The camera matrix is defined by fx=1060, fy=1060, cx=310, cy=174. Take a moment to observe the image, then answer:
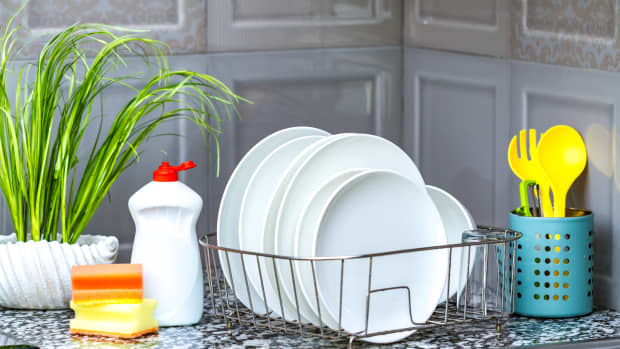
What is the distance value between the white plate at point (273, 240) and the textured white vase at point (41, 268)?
0.92 ft

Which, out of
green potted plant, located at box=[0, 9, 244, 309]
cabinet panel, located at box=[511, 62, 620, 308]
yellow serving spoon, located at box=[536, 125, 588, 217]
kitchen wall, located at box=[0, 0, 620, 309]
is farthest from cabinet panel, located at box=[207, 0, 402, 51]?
yellow serving spoon, located at box=[536, 125, 588, 217]

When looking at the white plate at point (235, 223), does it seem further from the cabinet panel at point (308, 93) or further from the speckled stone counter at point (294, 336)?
the cabinet panel at point (308, 93)

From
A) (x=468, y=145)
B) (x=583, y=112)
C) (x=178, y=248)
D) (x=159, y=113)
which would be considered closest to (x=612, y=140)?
(x=583, y=112)

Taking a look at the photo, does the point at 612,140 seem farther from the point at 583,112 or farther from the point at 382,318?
the point at 382,318

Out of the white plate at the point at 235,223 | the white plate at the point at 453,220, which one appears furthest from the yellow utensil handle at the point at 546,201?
the white plate at the point at 235,223

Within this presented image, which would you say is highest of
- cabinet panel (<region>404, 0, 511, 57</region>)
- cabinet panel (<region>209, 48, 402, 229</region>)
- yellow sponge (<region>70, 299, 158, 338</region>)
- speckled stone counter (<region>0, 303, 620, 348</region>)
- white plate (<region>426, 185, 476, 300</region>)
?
cabinet panel (<region>404, 0, 511, 57</region>)

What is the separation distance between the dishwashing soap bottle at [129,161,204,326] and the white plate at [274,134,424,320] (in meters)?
0.15

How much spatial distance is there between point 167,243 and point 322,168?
0.24 m

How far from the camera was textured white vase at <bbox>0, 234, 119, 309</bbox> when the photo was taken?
1521mm

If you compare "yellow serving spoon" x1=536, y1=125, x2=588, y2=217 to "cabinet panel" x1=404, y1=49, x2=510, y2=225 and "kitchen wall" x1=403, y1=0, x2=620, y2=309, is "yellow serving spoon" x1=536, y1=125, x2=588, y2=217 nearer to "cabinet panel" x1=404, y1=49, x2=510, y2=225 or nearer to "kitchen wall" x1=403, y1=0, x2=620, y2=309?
"kitchen wall" x1=403, y1=0, x2=620, y2=309

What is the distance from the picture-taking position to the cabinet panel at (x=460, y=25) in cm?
172

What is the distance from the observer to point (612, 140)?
1475 millimetres

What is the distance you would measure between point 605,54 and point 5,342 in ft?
2.97

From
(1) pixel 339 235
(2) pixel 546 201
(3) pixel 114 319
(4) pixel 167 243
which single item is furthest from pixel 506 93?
(3) pixel 114 319
